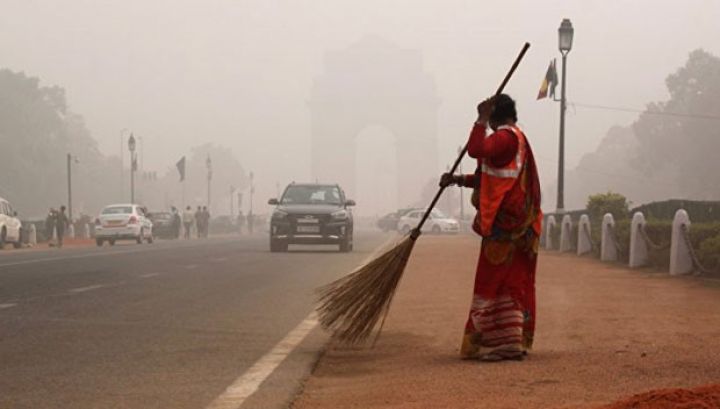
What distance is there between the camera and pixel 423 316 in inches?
445

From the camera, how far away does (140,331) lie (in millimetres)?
9758

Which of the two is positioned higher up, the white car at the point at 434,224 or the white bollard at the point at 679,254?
the white bollard at the point at 679,254

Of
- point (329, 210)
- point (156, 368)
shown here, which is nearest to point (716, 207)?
point (329, 210)

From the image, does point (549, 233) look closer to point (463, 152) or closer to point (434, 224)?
point (463, 152)

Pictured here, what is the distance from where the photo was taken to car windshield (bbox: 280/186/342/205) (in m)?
29.6

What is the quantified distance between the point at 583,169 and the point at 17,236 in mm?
115841

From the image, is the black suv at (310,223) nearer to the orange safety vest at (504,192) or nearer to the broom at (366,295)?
the broom at (366,295)

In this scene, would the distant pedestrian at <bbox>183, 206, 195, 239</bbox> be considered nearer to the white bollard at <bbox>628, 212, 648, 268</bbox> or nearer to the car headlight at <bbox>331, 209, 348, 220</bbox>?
the car headlight at <bbox>331, 209, 348, 220</bbox>

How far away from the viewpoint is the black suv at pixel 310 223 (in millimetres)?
28219

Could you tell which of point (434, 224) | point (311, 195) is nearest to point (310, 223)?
point (311, 195)

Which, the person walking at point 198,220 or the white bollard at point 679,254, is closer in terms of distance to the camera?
the white bollard at point 679,254

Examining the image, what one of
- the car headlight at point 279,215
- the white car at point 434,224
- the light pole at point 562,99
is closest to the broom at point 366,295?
the car headlight at point 279,215

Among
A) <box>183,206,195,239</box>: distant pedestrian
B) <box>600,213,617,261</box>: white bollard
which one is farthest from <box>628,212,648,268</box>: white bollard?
<box>183,206,195,239</box>: distant pedestrian

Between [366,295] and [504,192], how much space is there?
1608 millimetres
